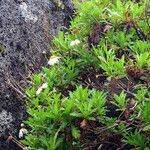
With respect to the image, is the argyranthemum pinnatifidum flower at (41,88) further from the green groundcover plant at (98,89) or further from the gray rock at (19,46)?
the gray rock at (19,46)

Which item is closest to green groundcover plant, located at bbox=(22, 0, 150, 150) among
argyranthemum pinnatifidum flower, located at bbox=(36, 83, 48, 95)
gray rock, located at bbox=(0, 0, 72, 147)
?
argyranthemum pinnatifidum flower, located at bbox=(36, 83, 48, 95)

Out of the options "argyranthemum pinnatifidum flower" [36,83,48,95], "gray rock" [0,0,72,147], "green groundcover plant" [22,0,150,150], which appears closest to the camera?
"green groundcover plant" [22,0,150,150]

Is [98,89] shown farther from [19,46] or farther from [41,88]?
[19,46]

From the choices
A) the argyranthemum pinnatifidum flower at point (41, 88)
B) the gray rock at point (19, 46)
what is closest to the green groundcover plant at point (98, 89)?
the argyranthemum pinnatifidum flower at point (41, 88)

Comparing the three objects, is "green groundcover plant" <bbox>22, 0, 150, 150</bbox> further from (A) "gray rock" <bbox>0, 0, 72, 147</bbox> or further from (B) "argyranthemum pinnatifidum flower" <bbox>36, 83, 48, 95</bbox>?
(A) "gray rock" <bbox>0, 0, 72, 147</bbox>

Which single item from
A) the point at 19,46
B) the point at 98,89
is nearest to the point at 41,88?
the point at 98,89

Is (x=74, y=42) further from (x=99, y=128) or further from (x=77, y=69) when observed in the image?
(x=99, y=128)

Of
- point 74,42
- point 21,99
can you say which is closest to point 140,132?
point 74,42
